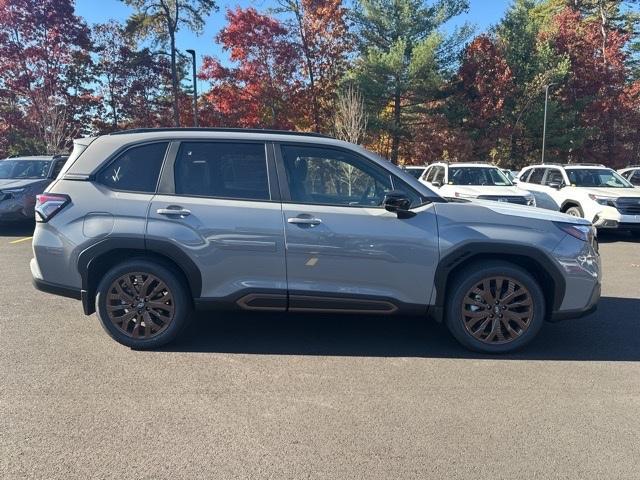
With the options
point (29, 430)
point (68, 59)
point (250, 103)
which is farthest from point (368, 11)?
point (29, 430)

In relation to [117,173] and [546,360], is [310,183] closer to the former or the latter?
[117,173]

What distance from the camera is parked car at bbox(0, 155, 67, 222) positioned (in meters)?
11.0

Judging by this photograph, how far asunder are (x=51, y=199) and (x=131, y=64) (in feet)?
87.3

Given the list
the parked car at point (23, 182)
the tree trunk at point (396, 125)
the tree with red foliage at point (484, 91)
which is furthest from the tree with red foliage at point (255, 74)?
the parked car at point (23, 182)

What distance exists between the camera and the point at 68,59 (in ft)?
87.1

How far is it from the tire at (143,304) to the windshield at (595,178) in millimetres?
10753

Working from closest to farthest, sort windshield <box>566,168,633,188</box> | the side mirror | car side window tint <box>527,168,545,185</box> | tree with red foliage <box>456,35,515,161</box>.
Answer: the side mirror, windshield <box>566,168,633,188</box>, car side window tint <box>527,168,545,185</box>, tree with red foliage <box>456,35,515,161</box>

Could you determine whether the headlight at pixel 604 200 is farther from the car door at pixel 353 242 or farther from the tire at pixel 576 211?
the car door at pixel 353 242

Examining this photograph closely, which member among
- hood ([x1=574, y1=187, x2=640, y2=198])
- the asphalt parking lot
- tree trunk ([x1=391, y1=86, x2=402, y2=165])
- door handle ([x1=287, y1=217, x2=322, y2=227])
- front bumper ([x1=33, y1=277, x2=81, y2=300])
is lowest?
the asphalt parking lot

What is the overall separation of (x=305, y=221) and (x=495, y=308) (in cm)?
179

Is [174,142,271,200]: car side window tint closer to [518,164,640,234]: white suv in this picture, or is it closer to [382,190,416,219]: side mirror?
[382,190,416,219]: side mirror

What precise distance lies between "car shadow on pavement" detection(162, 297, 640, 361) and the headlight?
6.19 m

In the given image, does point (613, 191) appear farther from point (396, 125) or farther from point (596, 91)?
point (596, 91)

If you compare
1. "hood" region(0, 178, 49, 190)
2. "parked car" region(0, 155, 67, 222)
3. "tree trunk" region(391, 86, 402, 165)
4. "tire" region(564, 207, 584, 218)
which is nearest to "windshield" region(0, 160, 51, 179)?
"parked car" region(0, 155, 67, 222)
